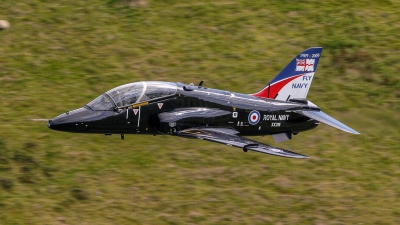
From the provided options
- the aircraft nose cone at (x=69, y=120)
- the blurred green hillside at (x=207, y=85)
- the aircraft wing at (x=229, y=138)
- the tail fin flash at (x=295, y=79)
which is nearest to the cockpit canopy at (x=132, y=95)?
the aircraft nose cone at (x=69, y=120)

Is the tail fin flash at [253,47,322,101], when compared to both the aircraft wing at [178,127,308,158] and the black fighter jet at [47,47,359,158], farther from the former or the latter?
the aircraft wing at [178,127,308,158]

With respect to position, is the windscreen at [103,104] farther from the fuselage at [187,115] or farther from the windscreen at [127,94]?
the windscreen at [127,94]

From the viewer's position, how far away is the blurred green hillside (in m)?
24.1

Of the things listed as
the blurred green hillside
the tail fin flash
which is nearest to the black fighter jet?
the tail fin flash

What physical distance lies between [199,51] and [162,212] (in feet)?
36.6

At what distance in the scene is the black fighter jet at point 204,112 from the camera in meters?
22.1

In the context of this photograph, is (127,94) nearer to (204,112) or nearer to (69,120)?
(69,120)

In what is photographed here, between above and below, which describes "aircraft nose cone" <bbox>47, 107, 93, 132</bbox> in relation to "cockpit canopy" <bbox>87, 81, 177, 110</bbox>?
below

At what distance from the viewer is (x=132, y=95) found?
2238 cm

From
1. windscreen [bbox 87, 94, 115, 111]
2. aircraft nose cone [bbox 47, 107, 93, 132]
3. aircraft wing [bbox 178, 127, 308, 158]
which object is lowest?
aircraft wing [bbox 178, 127, 308, 158]

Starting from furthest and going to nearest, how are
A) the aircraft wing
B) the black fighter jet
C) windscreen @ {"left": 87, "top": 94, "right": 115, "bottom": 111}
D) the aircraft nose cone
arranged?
windscreen @ {"left": 87, "top": 94, "right": 115, "bottom": 111}, the black fighter jet, the aircraft nose cone, the aircraft wing

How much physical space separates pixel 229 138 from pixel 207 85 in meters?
8.93

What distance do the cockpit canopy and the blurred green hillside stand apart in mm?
3441

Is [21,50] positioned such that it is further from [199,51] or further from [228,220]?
[228,220]
